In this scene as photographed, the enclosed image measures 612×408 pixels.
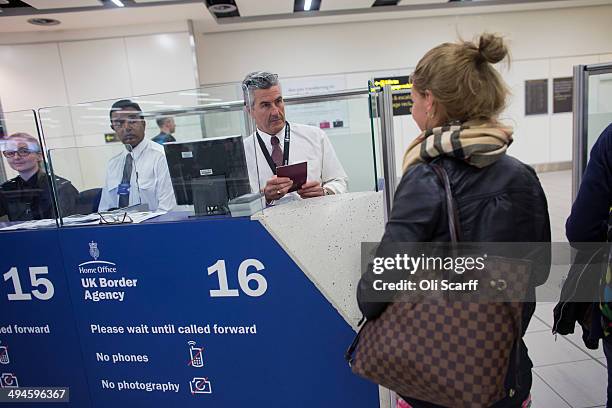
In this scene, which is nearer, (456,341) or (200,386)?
(456,341)

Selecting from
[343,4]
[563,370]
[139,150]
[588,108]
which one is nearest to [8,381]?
[139,150]

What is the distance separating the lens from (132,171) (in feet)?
6.07

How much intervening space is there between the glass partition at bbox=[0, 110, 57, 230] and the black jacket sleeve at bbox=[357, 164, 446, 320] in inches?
57.9

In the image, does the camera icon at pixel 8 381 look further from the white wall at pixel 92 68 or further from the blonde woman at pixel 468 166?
the white wall at pixel 92 68

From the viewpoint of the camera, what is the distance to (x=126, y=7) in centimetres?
535

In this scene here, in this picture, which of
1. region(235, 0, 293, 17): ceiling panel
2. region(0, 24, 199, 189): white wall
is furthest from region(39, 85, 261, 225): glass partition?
region(0, 24, 199, 189): white wall

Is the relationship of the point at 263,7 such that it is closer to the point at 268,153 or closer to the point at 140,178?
the point at 268,153

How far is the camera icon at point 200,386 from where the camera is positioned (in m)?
1.63

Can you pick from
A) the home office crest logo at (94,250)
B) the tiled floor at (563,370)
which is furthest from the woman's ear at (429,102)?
the tiled floor at (563,370)

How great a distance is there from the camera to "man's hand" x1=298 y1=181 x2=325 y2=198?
1.62 metres

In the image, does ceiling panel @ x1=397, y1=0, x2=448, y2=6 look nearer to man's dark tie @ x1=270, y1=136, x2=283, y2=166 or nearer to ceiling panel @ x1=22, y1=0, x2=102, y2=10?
ceiling panel @ x1=22, y1=0, x2=102, y2=10

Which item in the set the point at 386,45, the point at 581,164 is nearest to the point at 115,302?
the point at 581,164

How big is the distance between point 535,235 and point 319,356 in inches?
35.8

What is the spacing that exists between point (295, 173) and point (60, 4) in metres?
5.17
